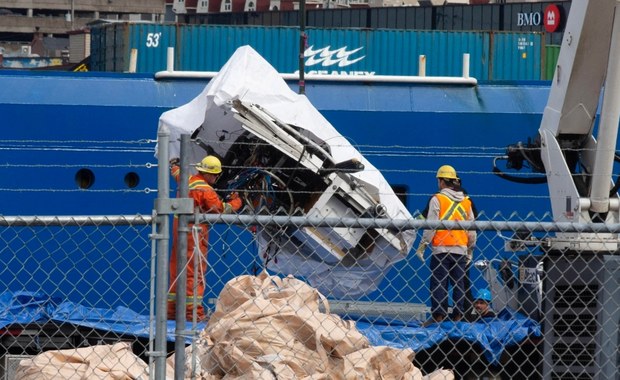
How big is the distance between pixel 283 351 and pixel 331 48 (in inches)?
536

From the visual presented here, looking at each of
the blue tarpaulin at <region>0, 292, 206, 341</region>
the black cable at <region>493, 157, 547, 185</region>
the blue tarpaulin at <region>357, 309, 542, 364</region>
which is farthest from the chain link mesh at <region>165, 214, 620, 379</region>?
the blue tarpaulin at <region>0, 292, 206, 341</region>

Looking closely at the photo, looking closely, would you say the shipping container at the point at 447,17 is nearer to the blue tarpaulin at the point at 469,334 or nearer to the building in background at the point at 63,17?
the blue tarpaulin at the point at 469,334

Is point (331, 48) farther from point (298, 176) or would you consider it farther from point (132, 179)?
point (298, 176)

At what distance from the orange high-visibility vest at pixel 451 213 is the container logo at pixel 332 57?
8865 mm

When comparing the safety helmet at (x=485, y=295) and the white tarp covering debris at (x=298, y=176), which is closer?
the white tarp covering debris at (x=298, y=176)

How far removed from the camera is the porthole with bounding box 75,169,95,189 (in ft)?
44.8

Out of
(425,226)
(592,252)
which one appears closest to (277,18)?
(592,252)

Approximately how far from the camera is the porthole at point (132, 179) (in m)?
13.7

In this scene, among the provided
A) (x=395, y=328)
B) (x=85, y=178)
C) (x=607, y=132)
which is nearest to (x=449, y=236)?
(x=395, y=328)

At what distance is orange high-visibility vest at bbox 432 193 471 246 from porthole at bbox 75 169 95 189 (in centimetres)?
452

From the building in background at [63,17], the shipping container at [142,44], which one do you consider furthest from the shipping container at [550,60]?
the building in background at [63,17]

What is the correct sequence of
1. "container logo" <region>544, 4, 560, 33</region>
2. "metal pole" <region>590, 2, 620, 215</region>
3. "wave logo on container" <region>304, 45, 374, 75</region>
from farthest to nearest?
"container logo" <region>544, 4, 560, 33</region> → "wave logo on container" <region>304, 45, 374, 75</region> → "metal pole" <region>590, 2, 620, 215</region>

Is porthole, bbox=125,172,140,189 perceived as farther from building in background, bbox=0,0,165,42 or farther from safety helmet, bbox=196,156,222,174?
building in background, bbox=0,0,165,42

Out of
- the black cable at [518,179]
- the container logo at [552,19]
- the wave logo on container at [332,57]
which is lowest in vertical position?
the black cable at [518,179]
